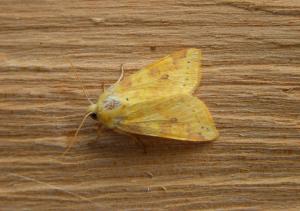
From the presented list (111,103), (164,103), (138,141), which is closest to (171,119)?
(164,103)

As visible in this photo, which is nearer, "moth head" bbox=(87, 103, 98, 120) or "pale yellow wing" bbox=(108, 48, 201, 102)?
"moth head" bbox=(87, 103, 98, 120)

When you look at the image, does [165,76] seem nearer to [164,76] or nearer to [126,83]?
[164,76]

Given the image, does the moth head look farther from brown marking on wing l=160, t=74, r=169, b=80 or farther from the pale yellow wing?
brown marking on wing l=160, t=74, r=169, b=80

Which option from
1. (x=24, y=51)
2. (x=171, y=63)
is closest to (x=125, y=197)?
(x=171, y=63)

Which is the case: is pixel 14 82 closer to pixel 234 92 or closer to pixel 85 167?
pixel 85 167

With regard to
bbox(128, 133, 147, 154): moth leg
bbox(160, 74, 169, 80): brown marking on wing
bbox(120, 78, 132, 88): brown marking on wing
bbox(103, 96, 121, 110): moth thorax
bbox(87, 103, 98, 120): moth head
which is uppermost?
bbox(160, 74, 169, 80): brown marking on wing

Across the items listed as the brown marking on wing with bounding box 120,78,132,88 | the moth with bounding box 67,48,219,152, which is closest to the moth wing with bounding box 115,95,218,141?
the moth with bounding box 67,48,219,152

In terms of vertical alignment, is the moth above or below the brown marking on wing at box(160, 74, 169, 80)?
below
